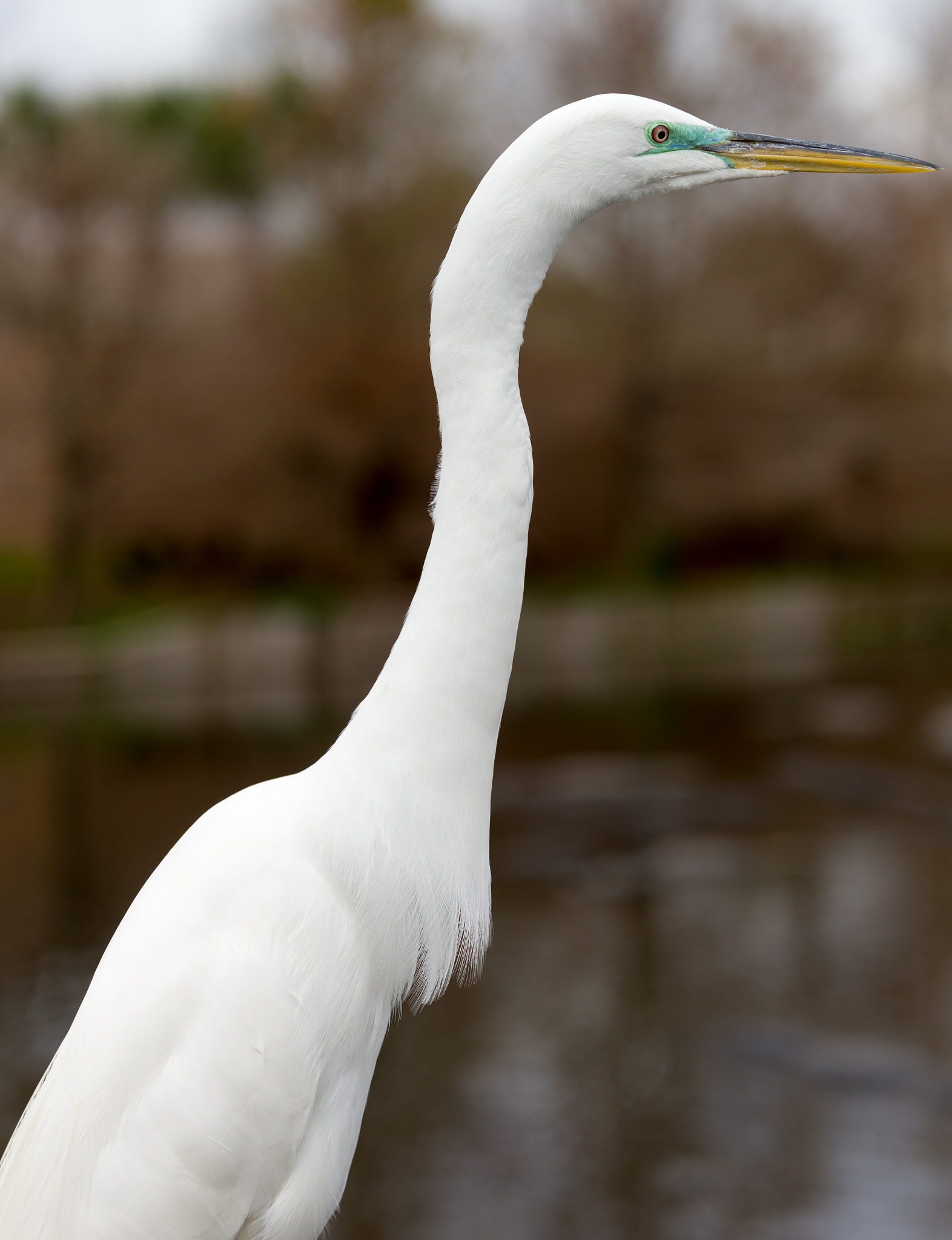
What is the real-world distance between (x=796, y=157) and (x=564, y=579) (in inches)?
691

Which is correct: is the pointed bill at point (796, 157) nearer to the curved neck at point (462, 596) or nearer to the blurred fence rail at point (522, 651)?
the curved neck at point (462, 596)

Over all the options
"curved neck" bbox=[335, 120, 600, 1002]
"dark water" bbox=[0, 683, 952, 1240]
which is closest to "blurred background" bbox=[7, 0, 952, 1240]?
"dark water" bbox=[0, 683, 952, 1240]

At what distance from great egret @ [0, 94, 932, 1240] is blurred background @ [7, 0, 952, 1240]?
2019mm

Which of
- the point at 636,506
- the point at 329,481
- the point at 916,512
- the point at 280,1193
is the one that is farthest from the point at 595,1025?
the point at 916,512

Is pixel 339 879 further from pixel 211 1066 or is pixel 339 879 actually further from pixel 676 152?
pixel 676 152

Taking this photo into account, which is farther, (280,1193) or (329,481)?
(329,481)

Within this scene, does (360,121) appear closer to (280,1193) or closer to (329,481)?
(329,481)

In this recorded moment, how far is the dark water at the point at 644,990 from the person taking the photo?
12.3 ft

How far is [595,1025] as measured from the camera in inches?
193

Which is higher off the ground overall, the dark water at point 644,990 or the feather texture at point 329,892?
the feather texture at point 329,892

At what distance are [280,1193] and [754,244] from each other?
19.7m

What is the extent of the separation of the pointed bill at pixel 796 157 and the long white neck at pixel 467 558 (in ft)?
0.74

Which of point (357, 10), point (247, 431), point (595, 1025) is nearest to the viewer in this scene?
point (595, 1025)

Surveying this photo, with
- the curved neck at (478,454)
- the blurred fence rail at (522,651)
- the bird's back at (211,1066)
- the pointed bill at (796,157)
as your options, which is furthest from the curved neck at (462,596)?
the blurred fence rail at (522,651)
